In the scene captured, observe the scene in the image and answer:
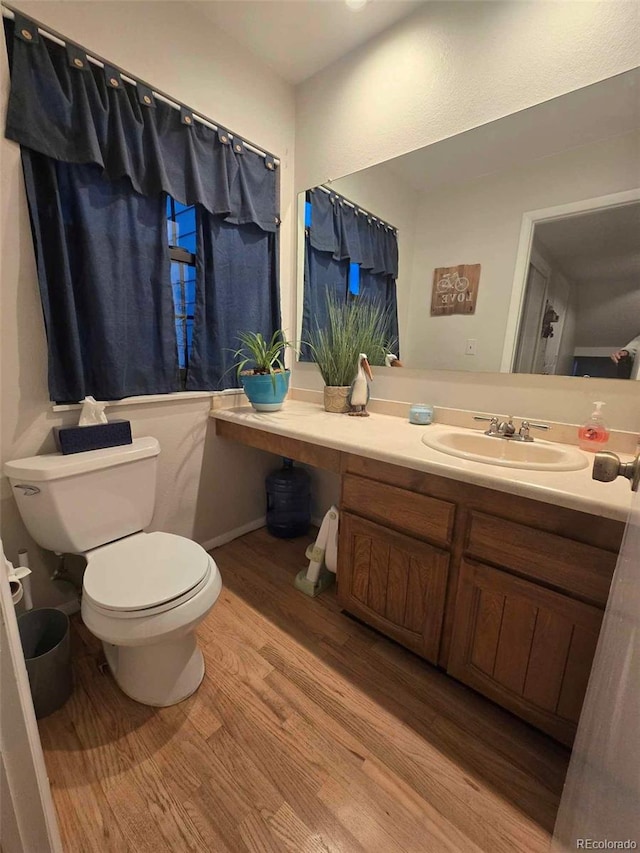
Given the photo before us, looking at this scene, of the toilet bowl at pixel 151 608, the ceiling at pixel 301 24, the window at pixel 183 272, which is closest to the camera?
the toilet bowl at pixel 151 608

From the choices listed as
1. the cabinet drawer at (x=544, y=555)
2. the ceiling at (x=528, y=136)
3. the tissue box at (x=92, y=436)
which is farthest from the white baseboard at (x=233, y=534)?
the ceiling at (x=528, y=136)

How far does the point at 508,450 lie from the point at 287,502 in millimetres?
1265

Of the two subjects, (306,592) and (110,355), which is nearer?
(110,355)

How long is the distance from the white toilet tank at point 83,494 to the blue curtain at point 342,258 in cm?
114

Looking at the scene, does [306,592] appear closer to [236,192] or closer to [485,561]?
[485,561]

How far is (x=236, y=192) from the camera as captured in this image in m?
1.69

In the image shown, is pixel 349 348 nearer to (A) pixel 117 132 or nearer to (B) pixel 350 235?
(B) pixel 350 235

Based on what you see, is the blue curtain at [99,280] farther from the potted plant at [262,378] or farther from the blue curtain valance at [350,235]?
the blue curtain valance at [350,235]

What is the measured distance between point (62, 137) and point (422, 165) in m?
1.36

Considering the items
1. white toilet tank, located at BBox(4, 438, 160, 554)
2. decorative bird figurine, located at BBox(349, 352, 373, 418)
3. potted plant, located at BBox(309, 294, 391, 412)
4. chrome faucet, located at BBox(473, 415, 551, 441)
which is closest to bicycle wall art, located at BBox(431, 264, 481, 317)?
potted plant, located at BBox(309, 294, 391, 412)

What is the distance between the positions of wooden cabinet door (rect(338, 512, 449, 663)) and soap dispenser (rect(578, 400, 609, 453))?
62cm

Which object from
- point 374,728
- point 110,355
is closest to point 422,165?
point 110,355

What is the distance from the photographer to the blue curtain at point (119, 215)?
3.84 feet

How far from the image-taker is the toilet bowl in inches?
39.0
